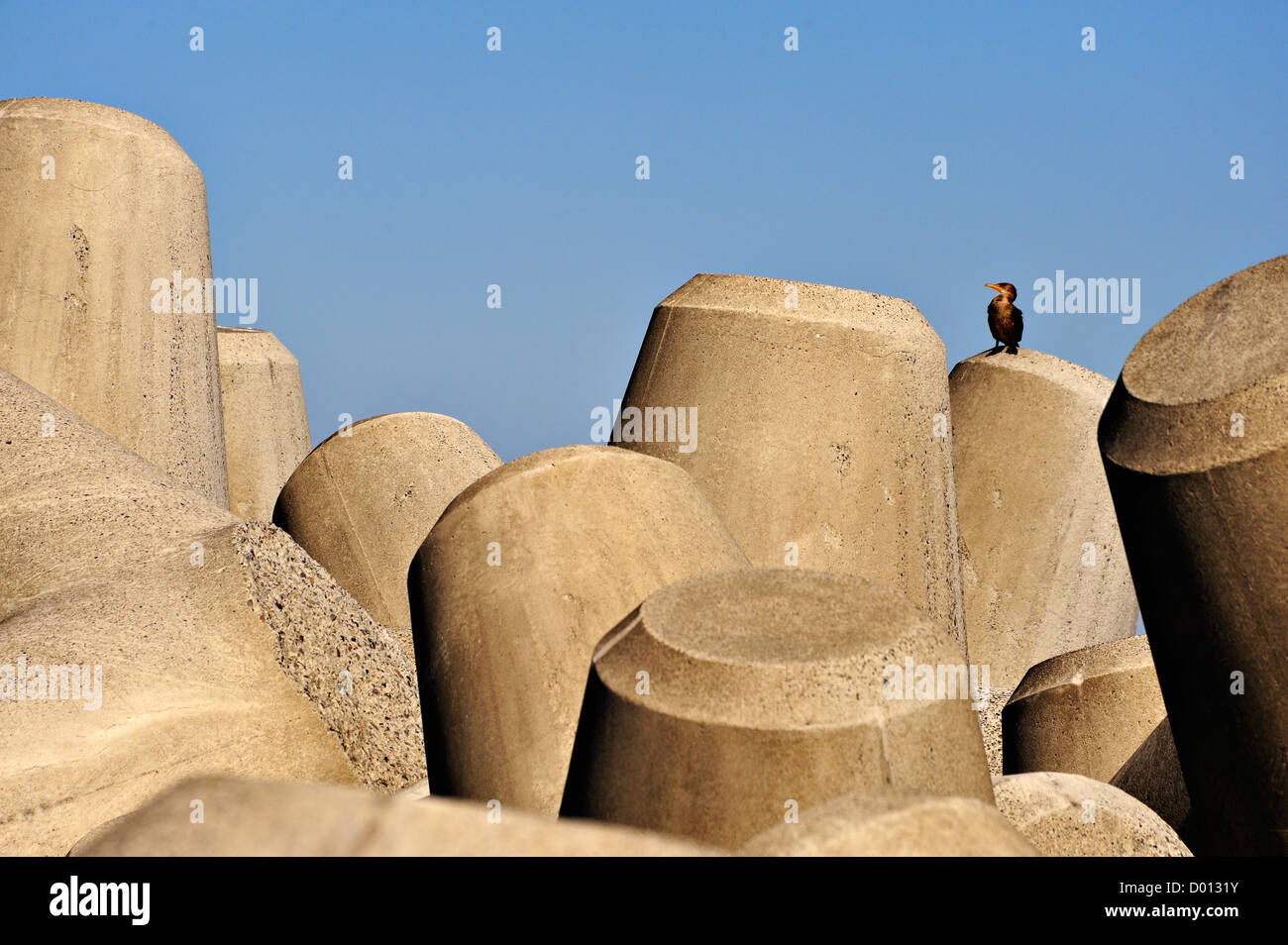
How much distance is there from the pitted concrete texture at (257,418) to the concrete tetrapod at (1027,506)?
6.14 m

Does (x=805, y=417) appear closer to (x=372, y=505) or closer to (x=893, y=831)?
(x=893, y=831)

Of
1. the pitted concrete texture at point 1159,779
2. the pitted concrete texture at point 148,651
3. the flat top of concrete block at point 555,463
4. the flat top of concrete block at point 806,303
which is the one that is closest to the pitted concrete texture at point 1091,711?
the pitted concrete texture at point 1159,779

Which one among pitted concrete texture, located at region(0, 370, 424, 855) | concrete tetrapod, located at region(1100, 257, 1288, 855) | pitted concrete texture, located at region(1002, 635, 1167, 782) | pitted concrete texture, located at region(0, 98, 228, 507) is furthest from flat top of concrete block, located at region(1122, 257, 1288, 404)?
pitted concrete texture, located at region(0, 98, 228, 507)

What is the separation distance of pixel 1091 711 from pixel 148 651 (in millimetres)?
3643

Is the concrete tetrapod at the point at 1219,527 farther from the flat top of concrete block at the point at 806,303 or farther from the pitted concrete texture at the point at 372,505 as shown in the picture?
the pitted concrete texture at the point at 372,505

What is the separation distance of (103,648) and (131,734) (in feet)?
1.21

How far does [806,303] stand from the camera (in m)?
5.49

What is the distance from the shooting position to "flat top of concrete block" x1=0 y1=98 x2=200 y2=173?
7.36 meters

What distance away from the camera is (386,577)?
8.70m

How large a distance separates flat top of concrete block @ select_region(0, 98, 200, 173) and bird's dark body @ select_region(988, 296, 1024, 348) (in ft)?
15.6

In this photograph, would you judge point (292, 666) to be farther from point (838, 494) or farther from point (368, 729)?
point (838, 494)

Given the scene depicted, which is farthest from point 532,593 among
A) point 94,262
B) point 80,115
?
point 80,115
